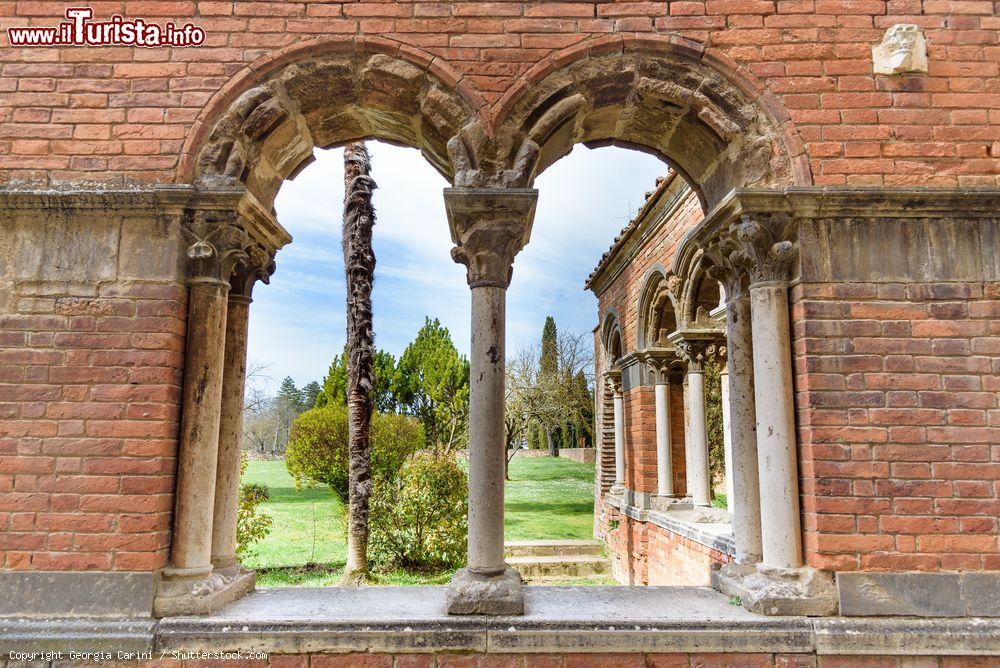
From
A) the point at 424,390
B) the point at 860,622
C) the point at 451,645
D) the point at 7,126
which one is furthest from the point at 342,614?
the point at 424,390

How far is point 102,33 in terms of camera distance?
12.1ft

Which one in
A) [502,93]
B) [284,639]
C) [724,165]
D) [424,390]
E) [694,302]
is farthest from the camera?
[424,390]

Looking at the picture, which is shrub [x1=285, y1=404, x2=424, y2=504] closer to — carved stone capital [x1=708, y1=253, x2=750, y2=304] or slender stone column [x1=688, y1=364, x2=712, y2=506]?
slender stone column [x1=688, y1=364, x2=712, y2=506]

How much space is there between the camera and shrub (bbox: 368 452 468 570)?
365 inches

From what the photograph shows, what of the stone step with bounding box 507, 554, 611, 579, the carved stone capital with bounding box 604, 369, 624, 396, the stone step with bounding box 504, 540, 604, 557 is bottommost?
the stone step with bounding box 507, 554, 611, 579

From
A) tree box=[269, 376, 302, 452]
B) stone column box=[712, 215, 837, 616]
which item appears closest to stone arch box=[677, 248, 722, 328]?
stone column box=[712, 215, 837, 616]

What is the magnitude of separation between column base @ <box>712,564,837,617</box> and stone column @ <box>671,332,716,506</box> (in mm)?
4731

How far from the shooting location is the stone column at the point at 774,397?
337 centimetres

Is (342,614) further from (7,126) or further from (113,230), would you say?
(7,126)

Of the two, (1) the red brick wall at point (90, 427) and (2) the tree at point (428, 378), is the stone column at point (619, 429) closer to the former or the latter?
(1) the red brick wall at point (90, 427)

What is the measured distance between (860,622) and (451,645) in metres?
2.05

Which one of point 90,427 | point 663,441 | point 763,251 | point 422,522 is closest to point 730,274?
point 763,251

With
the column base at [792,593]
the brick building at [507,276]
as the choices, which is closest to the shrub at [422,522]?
the brick building at [507,276]

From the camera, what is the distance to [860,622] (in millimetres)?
3182
